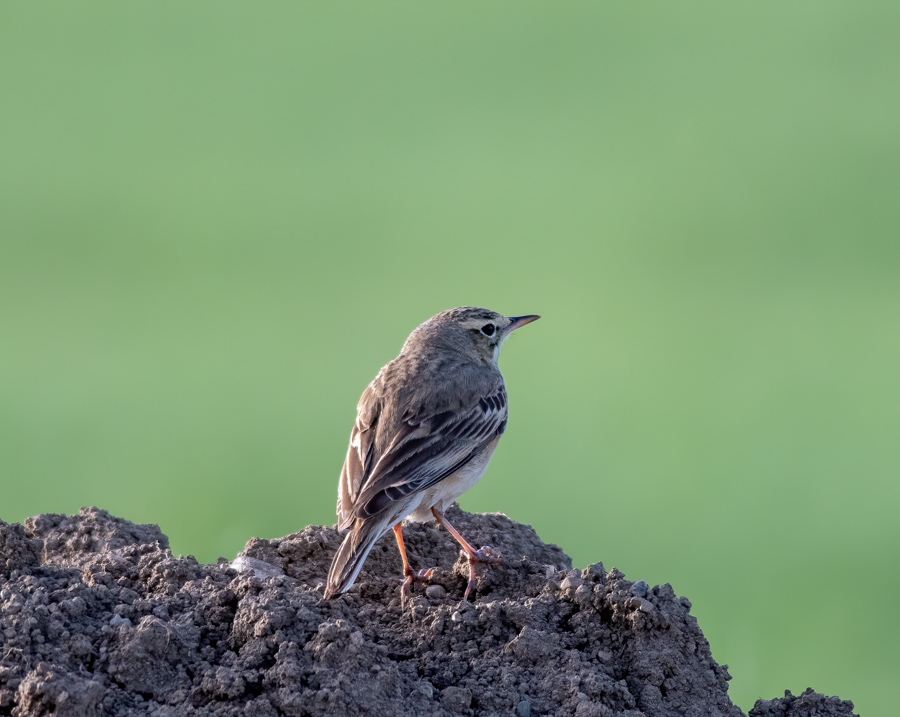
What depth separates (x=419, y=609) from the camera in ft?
17.5

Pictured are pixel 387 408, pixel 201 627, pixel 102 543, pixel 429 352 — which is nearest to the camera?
pixel 201 627

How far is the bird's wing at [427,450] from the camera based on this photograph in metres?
5.86

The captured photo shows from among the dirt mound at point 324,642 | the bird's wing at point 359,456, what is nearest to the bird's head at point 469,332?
the bird's wing at point 359,456

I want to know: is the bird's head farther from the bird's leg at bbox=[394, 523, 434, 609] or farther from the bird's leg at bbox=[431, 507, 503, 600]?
the bird's leg at bbox=[394, 523, 434, 609]

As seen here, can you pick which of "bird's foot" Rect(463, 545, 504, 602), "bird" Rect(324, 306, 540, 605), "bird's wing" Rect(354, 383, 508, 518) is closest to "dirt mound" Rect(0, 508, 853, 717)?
"bird's foot" Rect(463, 545, 504, 602)

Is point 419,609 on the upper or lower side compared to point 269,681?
upper

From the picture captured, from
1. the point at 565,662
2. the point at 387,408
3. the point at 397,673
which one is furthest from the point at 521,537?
the point at 397,673

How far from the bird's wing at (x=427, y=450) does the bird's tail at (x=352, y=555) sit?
91mm

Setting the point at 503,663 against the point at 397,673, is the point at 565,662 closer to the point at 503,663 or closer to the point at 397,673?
the point at 503,663

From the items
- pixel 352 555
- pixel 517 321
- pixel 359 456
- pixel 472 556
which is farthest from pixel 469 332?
pixel 352 555

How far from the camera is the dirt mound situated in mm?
4438

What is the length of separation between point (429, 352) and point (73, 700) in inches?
146

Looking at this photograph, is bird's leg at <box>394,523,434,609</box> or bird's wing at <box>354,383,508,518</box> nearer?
bird's leg at <box>394,523,434,609</box>

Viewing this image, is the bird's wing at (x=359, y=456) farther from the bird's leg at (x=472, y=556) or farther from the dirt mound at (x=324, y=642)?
the bird's leg at (x=472, y=556)
